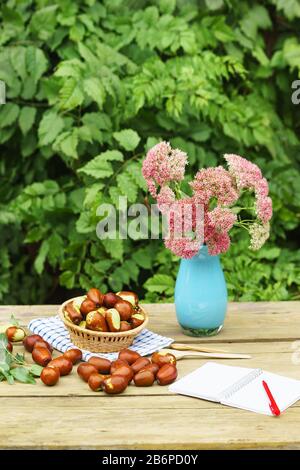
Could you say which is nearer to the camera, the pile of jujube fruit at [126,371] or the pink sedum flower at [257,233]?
the pile of jujube fruit at [126,371]

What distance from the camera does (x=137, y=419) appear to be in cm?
154

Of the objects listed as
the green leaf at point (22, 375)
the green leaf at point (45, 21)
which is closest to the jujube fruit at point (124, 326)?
the green leaf at point (22, 375)

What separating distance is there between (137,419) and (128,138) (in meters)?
1.52

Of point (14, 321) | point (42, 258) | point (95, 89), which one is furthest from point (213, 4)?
point (14, 321)

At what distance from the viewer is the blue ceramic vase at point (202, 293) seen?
199 centimetres

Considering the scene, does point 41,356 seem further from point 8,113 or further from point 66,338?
point 8,113

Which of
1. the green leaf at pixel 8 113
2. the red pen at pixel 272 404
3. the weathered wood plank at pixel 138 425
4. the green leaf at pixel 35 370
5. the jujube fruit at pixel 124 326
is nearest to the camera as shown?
the weathered wood plank at pixel 138 425

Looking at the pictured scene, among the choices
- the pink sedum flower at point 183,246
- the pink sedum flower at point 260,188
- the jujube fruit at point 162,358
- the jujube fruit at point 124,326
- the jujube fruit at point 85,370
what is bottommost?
the jujube fruit at point 85,370

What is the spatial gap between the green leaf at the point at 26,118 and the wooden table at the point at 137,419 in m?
1.55

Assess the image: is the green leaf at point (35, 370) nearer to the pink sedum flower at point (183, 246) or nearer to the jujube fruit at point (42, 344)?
the jujube fruit at point (42, 344)

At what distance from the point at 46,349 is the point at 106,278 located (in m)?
1.29

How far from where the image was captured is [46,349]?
183cm

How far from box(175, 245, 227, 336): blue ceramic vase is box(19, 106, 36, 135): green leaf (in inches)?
52.9
